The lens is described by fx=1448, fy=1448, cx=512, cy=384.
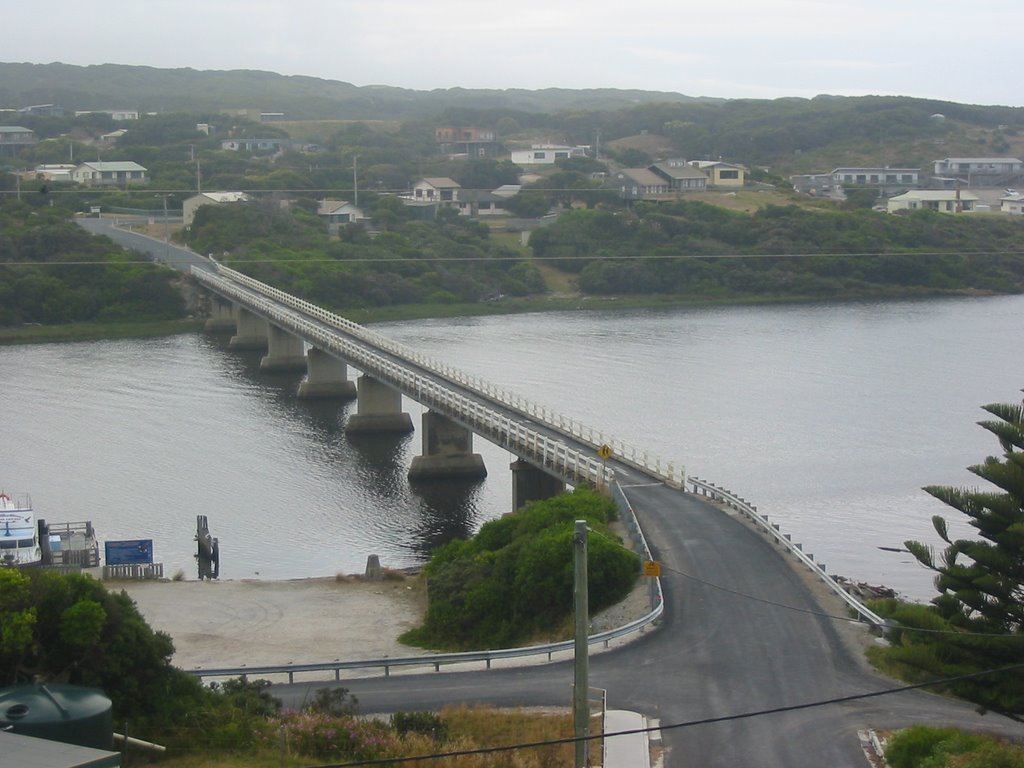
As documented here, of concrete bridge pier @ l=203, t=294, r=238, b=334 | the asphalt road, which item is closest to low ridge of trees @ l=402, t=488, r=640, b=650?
the asphalt road

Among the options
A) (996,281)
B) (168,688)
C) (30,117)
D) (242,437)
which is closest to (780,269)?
(996,281)

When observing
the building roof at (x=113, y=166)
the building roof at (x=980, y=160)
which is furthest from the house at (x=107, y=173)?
the building roof at (x=980, y=160)

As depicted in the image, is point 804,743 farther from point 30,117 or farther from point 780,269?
point 30,117

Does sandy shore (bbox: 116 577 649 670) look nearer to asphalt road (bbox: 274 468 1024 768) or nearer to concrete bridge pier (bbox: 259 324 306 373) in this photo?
asphalt road (bbox: 274 468 1024 768)

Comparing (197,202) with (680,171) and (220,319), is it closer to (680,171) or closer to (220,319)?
(220,319)

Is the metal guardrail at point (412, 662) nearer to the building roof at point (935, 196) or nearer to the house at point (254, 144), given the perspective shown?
the building roof at point (935, 196)
